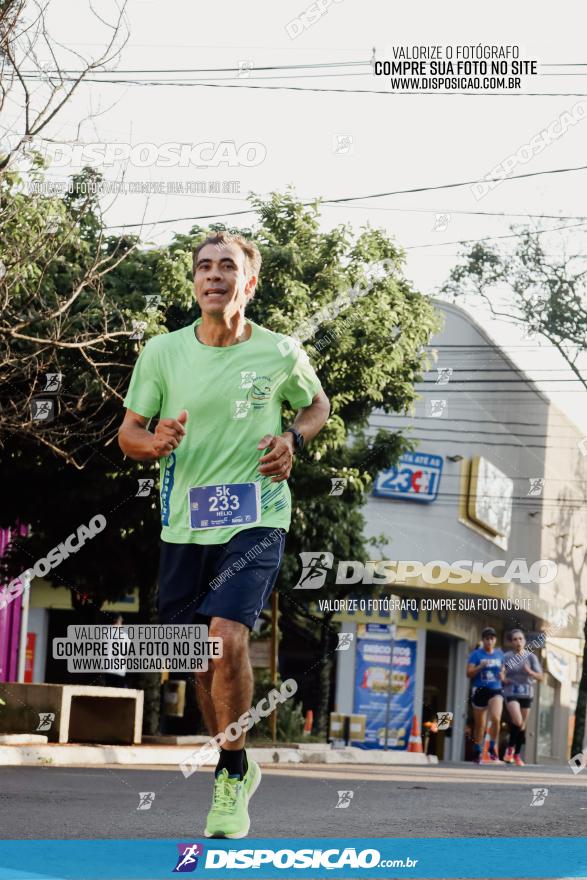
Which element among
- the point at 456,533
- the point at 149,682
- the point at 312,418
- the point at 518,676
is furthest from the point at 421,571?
the point at 312,418

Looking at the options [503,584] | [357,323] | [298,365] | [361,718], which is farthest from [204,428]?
[503,584]

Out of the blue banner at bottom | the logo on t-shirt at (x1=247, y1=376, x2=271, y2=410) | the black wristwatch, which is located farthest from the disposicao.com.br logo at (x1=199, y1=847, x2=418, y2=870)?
the logo on t-shirt at (x1=247, y1=376, x2=271, y2=410)

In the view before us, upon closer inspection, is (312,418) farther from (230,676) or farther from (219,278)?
(230,676)

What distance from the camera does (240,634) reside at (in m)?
4.54

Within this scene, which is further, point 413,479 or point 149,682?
point 413,479

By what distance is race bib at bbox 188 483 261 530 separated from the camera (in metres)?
4.55

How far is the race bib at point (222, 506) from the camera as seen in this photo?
4.55 metres

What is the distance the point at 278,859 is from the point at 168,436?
4.27 ft

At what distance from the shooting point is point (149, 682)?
771 inches

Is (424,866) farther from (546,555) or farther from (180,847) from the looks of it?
(546,555)

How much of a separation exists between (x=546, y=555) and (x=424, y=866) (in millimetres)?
43702

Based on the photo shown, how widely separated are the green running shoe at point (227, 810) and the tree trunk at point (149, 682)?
49.1ft

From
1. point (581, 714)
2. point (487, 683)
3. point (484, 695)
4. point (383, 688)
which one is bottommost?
point (581, 714)

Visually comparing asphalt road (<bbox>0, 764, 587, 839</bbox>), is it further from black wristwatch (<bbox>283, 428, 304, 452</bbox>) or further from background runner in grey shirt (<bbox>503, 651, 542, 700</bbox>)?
background runner in grey shirt (<bbox>503, 651, 542, 700</bbox>)
